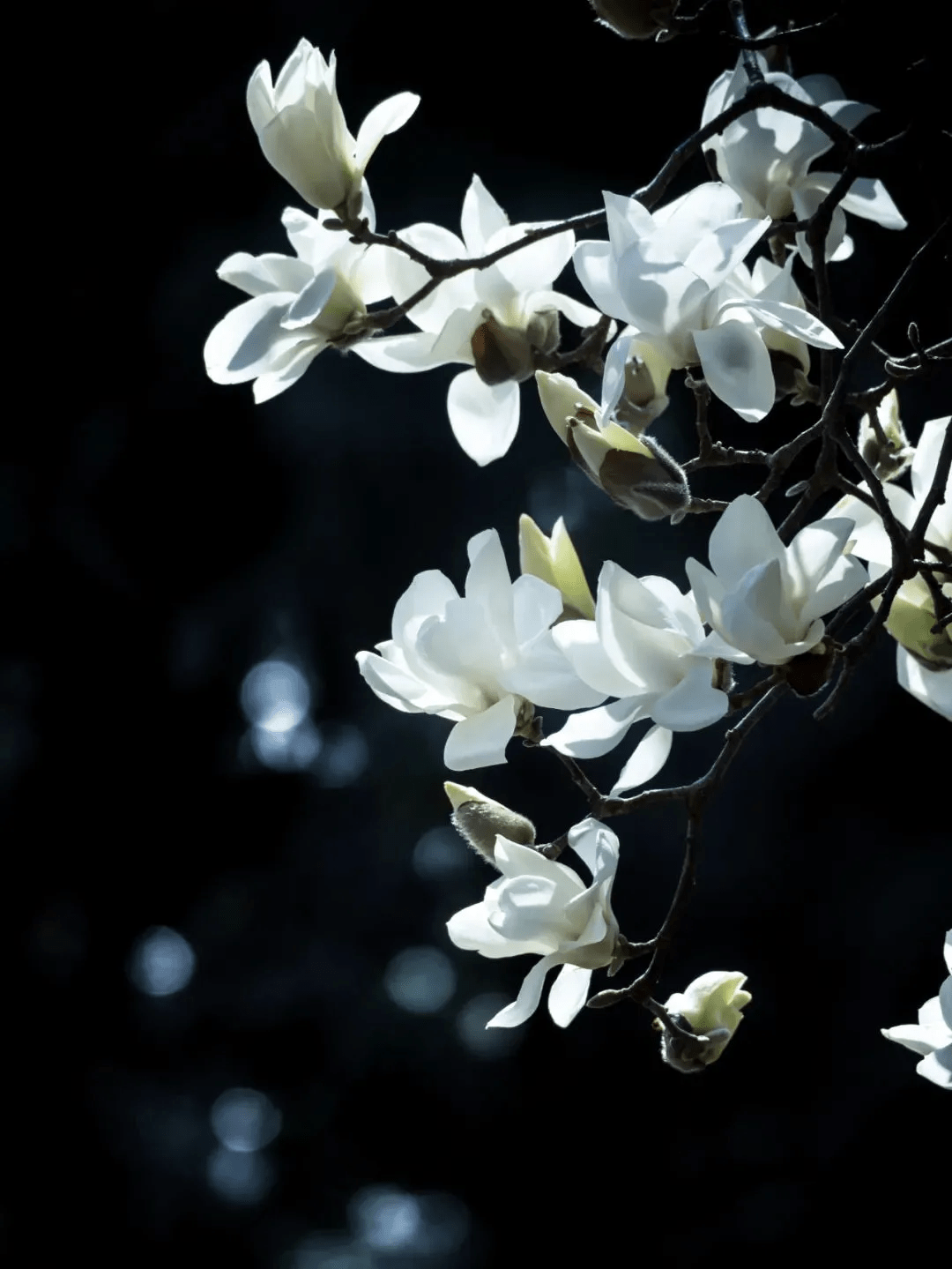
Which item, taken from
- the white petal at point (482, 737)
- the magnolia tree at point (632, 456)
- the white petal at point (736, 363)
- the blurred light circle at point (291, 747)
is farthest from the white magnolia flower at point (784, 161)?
the blurred light circle at point (291, 747)

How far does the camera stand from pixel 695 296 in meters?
0.39

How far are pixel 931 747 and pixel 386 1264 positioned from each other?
3.62ft

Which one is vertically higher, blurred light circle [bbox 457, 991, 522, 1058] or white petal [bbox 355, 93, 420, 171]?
white petal [bbox 355, 93, 420, 171]

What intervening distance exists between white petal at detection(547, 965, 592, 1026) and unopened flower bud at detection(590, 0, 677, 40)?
0.34 metres

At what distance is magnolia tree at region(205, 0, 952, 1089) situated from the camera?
37cm

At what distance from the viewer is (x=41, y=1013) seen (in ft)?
6.48

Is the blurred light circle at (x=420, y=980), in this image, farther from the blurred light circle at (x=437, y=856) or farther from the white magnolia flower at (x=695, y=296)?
the white magnolia flower at (x=695, y=296)

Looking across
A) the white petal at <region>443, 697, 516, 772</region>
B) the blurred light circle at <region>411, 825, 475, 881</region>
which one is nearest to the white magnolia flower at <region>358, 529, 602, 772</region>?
the white petal at <region>443, 697, 516, 772</region>

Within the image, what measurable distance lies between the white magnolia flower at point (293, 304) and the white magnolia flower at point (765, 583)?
158 mm

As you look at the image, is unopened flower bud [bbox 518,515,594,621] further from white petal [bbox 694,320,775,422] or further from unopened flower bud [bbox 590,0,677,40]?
unopened flower bud [bbox 590,0,677,40]

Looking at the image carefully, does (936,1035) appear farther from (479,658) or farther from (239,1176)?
(239,1176)

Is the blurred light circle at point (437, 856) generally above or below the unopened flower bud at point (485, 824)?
below

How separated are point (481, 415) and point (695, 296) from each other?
14 centimetres

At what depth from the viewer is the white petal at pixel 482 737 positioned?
389 mm
